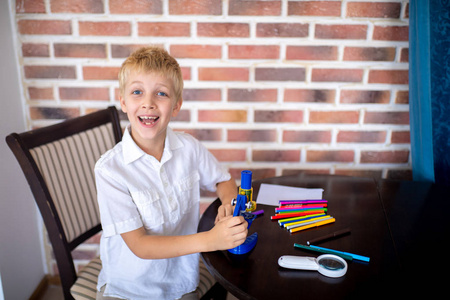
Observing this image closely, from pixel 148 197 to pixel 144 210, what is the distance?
40 mm

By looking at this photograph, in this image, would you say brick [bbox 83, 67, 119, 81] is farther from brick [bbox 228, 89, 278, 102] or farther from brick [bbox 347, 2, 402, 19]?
brick [bbox 347, 2, 402, 19]

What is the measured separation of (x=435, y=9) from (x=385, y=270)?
104 cm

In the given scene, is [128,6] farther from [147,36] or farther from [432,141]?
[432,141]

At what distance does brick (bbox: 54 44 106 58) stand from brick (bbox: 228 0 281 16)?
565 millimetres

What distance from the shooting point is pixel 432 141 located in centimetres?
149

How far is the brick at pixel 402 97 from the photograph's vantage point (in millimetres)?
1661

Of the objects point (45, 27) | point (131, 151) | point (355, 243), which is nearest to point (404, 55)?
point (355, 243)

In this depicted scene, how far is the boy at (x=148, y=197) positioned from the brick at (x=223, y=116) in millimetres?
420

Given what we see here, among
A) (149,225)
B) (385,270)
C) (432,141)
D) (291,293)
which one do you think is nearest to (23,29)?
(149,225)

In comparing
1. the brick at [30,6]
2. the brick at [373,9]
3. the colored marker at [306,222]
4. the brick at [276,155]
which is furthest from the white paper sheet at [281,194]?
the brick at [30,6]

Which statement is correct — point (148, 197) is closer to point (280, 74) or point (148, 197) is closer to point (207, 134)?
point (207, 134)

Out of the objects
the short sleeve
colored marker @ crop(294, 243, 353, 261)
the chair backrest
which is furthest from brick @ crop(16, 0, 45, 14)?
colored marker @ crop(294, 243, 353, 261)

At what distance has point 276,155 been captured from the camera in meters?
1.74

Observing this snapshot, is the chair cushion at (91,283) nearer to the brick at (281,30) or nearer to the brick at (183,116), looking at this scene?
the brick at (183,116)
